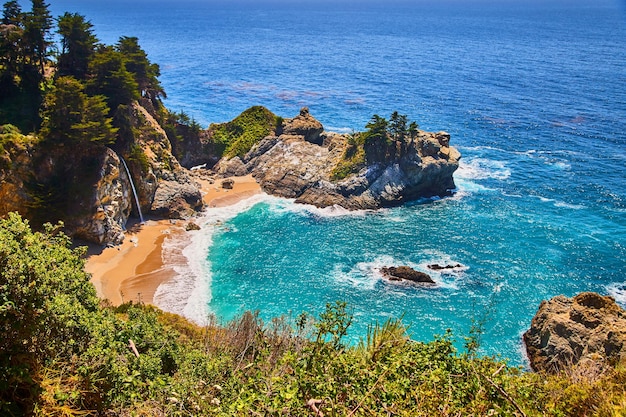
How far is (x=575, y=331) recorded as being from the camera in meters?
32.2

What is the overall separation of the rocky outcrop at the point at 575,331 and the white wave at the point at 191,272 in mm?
26760

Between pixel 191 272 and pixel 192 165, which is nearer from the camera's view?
pixel 191 272

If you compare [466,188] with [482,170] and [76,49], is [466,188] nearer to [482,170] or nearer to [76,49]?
[482,170]

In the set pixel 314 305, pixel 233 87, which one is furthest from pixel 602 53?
pixel 314 305

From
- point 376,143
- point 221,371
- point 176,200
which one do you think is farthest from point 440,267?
point 221,371

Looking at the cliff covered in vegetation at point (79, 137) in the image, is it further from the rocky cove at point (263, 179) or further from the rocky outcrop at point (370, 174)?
the rocky outcrop at point (370, 174)

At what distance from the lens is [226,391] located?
13.9m

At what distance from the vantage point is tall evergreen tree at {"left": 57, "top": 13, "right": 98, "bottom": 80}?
168 feet

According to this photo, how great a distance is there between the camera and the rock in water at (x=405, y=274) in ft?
142

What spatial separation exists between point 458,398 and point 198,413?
6.79 meters

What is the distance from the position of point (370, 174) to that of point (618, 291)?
99.2ft

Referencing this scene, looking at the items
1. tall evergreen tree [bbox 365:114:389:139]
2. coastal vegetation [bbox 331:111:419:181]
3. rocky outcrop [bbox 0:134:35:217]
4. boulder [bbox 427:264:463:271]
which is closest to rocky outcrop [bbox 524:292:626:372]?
boulder [bbox 427:264:463:271]

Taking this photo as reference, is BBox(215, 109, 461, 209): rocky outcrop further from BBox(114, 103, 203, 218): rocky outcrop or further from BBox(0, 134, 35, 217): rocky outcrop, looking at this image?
BBox(0, 134, 35, 217): rocky outcrop

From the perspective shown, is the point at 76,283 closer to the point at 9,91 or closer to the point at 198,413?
the point at 198,413
